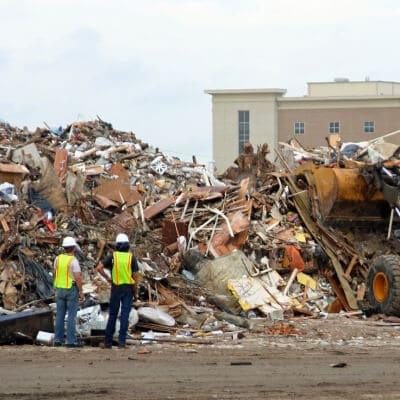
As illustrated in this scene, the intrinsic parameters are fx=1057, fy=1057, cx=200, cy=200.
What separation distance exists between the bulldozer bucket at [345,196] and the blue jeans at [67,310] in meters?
7.25

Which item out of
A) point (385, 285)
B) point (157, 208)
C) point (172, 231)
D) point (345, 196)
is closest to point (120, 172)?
point (157, 208)

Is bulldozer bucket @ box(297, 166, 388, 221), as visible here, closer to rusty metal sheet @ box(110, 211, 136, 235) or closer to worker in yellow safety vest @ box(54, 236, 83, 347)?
rusty metal sheet @ box(110, 211, 136, 235)

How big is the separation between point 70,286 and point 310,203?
7669mm

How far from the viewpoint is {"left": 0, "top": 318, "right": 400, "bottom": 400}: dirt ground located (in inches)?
387

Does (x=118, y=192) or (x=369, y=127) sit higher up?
(x=369, y=127)

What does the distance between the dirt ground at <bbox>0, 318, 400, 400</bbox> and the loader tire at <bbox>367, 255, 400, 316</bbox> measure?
6.87ft

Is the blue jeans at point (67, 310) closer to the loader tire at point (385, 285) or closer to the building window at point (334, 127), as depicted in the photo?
the loader tire at point (385, 285)

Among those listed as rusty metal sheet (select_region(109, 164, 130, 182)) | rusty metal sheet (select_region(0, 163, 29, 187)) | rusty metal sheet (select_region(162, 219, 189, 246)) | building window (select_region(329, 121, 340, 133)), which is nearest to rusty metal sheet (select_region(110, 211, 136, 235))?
rusty metal sheet (select_region(162, 219, 189, 246))

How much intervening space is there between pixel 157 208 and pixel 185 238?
4.43ft

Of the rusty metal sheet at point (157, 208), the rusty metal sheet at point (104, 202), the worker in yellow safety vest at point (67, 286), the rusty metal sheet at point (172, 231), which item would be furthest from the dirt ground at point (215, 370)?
the rusty metal sheet at point (104, 202)

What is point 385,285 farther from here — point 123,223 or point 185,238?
point 123,223

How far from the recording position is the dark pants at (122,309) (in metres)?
13.5

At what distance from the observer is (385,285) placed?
689 inches

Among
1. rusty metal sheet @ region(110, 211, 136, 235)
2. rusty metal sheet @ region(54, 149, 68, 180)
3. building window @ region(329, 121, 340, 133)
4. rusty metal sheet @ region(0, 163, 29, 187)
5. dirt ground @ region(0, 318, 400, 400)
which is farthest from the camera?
building window @ region(329, 121, 340, 133)
